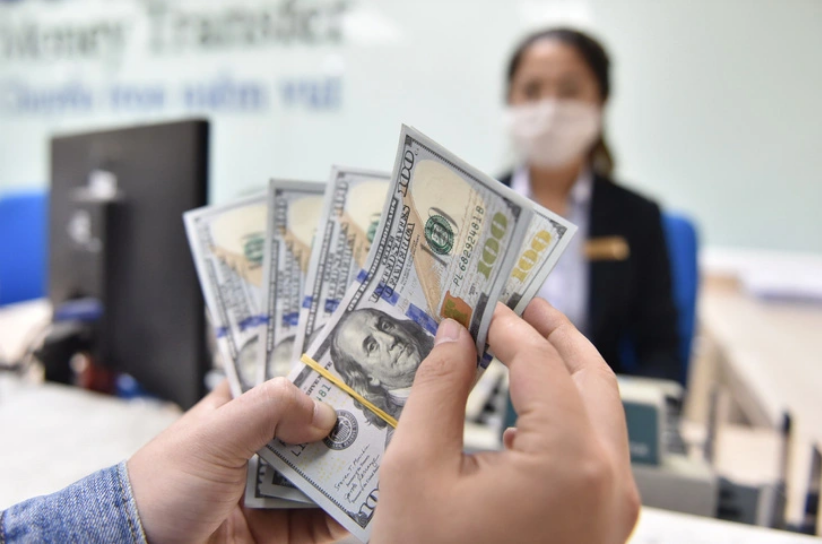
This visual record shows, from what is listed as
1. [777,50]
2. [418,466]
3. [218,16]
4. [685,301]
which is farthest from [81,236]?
[777,50]

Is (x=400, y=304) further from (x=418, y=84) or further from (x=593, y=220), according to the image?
(x=418, y=84)

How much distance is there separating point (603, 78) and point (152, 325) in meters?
1.30

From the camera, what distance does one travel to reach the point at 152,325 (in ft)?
2.72

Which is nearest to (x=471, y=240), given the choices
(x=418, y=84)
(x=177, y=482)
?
(x=177, y=482)

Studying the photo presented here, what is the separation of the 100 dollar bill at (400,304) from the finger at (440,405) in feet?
0.10

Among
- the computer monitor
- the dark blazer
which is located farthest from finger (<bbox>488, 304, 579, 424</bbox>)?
the dark blazer

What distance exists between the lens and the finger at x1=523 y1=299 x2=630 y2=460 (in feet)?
1.13

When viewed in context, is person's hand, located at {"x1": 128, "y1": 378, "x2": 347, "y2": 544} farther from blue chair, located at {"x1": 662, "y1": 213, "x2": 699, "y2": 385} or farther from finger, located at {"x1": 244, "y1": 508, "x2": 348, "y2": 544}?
blue chair, located at {"x1": 662, "y1": 213, "x2": 699, "y2": 385}

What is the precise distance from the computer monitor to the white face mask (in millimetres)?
991

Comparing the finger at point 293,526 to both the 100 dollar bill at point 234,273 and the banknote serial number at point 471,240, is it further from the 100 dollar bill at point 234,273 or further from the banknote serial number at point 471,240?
the banknote serial number at point 471,240

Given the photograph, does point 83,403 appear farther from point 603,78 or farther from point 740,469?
point 603,78

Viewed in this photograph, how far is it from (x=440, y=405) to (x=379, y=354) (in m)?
0.11

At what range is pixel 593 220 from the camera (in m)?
1.52

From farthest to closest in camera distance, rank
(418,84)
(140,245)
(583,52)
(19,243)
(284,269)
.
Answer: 1. (418,84)
2. (19,243)
3. (583,52)
4. (140,245)
5. (284,269)
